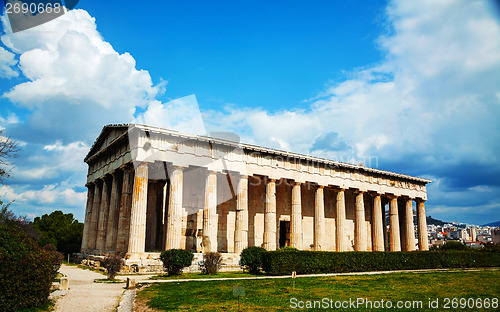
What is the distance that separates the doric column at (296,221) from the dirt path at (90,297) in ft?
51.9

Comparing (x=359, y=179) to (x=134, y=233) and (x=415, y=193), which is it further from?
(x=134, y=233)

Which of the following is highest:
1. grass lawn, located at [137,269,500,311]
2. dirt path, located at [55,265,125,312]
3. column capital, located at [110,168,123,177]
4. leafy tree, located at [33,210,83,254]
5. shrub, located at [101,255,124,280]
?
column capital, located at [110,168,123,177]

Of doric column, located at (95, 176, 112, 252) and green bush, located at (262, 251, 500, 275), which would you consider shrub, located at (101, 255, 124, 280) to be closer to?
A: green bush, located at (262, 251, 500, 275)

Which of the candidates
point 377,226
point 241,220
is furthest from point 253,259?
point 377,226

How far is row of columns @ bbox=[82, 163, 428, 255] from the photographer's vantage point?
2442cm

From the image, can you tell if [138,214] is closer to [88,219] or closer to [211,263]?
[211,263]

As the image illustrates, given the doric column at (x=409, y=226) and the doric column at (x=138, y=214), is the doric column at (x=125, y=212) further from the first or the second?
the doric column at (x=409, y=226)

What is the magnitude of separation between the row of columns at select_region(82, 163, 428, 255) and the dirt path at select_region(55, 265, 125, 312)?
237 inches

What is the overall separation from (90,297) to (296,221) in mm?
19357

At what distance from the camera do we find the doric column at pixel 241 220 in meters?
27.7

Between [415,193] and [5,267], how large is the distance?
38088 mm

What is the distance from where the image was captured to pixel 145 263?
2278cm

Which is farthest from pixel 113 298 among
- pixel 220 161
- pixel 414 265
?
pixel 414 265

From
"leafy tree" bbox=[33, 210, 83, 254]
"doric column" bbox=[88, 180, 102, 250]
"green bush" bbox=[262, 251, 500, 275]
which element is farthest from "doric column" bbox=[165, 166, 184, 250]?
"leafy tree" bbox=[33, 210, 83, 254]
